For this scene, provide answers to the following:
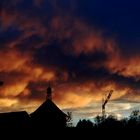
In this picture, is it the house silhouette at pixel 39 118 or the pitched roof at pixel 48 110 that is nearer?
the house silhouette at pixel 39 118

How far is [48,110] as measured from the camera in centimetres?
13712

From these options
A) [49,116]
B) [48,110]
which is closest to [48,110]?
[48,110]

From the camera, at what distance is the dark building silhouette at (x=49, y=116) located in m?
133

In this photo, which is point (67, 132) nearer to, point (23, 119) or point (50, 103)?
point (23, 119)

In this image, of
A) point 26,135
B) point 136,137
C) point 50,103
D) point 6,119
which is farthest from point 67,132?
point 50,103

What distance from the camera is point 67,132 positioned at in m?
104

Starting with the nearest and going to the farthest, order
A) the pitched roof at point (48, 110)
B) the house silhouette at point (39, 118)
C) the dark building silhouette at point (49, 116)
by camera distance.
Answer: the house silhouette at point (39, 118) < the dark building silhouette at point (49, 116) < the pitched roof at point (48, 110)

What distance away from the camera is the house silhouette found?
120456mm

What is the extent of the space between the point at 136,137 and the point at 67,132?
16.9 m

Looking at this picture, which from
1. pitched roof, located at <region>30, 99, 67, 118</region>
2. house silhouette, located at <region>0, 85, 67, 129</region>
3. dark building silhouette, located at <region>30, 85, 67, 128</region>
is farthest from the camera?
pitched roof, located at <region>30, 99, 67, 118</region>

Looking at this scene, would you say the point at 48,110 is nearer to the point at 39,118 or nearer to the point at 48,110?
the point at 48,110

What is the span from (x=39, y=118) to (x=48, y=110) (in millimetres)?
3884

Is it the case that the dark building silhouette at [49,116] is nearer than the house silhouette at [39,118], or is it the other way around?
the house silhouette at [39,118]

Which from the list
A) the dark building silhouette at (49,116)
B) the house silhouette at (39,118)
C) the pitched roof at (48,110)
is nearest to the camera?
the house silhouette at (39,118)
